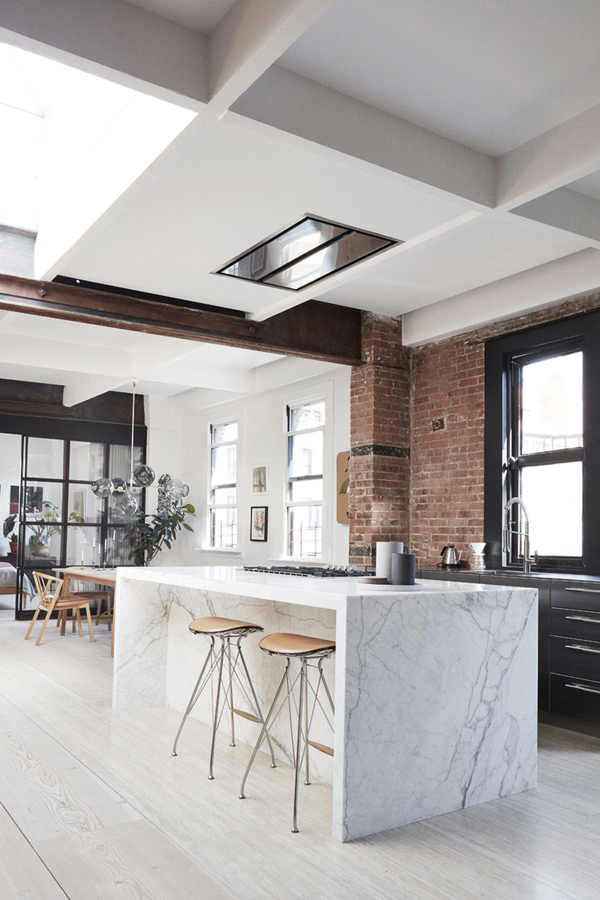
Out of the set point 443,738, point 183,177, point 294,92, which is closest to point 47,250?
point 183,177

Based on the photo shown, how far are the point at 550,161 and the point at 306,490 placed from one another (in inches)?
197

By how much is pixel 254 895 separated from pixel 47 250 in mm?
4033

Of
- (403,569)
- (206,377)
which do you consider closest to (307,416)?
(206,377)

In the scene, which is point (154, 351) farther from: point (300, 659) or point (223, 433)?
point (300, 659)

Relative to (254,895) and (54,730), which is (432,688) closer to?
(254,895)

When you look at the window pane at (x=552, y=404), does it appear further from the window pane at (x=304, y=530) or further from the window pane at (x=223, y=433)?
the window pane at (x=223, y=433)

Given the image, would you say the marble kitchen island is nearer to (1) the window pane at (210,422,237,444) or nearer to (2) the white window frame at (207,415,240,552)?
(2) the white window frame at (207,415,240,552)

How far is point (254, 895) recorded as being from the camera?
2.55 m

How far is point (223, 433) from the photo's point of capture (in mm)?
10078

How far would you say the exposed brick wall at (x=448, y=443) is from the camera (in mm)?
6188

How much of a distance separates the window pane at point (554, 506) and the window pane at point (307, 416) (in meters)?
2.68

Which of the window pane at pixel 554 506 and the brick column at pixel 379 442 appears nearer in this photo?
the window pane at pixel 554 506

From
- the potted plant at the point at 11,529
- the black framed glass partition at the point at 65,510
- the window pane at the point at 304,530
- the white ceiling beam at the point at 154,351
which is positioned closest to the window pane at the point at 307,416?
the window pane at the point at 304,530

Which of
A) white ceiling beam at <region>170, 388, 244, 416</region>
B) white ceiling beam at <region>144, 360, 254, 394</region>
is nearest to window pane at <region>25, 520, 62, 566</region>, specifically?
white ceiling beam at <region>170, 388, 244, 416</region>
